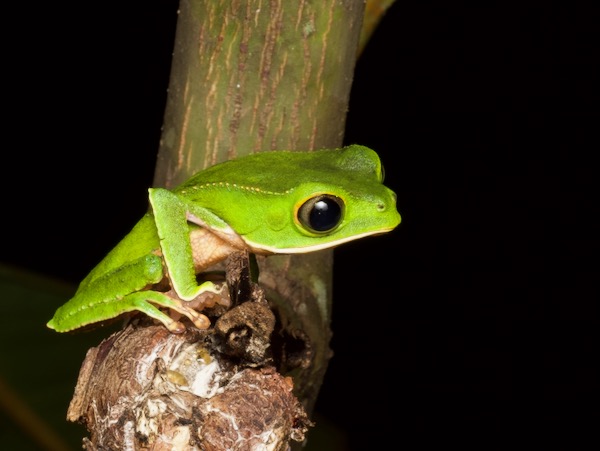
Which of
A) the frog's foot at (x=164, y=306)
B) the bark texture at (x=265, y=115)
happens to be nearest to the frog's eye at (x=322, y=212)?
the bark texture at (x=265, y=115)

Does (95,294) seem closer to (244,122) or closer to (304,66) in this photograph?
(244,122)

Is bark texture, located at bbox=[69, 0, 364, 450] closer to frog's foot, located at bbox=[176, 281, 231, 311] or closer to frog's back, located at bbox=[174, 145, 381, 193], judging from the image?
frog's foot, located at bbox=[176, 281, 231, 311]

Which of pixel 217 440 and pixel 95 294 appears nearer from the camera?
pixel 217 440

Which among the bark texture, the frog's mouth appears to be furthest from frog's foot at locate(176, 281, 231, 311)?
the frog's mouth

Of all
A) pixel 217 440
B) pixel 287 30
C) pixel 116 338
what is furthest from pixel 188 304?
pixel 287 30

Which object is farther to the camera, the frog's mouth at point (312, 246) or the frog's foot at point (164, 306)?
the frog's mouth at point (312, 246)

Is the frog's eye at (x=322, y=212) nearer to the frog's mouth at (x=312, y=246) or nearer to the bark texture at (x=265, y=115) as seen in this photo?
the frog's mouth at (x=312, y=246)
